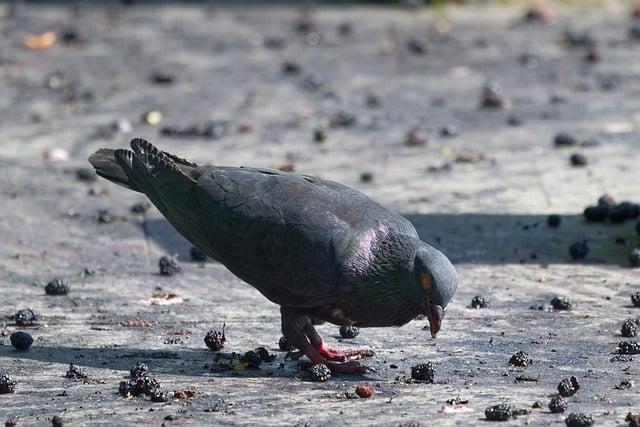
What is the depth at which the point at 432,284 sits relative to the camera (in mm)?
5707

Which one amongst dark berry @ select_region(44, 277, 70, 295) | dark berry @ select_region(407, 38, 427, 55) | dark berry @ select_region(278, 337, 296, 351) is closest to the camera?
dark berry @ select_region(278, 337, 296, 351)

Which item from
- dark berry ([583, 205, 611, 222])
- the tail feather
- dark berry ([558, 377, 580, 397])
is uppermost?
dark berry ([583, 205, 611, 222])

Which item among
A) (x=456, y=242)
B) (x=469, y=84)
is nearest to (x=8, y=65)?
(x=469, y=84)

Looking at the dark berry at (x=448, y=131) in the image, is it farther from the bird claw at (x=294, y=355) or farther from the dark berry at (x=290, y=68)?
the bird claw at (x=294, y=355)

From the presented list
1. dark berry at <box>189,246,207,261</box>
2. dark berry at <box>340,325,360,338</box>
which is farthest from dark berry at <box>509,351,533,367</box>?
dark berry at <box>189,246,207,261</box>

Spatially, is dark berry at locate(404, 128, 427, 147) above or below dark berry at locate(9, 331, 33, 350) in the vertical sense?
above

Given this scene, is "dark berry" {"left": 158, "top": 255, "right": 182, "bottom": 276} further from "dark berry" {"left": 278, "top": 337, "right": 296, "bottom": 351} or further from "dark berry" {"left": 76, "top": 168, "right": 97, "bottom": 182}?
"dark berry" {"left": 76, "top": 168, "right": 97, "bottom": 182}

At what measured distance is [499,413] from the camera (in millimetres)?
5336

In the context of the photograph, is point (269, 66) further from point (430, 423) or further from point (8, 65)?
point (430, 423)

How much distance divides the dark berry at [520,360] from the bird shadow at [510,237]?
194 centimetres

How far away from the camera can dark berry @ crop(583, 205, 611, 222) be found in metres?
8.69

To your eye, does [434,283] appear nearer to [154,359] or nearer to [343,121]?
[154,359]

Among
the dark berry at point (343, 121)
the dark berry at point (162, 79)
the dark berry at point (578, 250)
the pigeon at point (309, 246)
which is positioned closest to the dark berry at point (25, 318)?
the pigeon at point (309, 246)

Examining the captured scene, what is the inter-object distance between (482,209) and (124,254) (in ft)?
8.44
